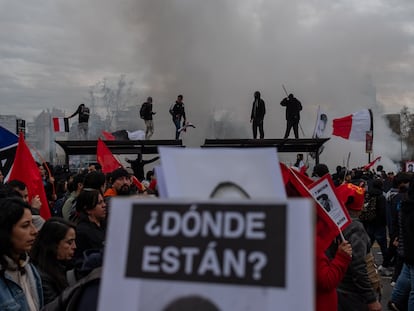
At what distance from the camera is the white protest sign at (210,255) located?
4.78ft

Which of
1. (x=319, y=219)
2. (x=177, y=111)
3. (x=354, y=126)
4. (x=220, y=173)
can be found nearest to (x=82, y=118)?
(x=177, y=111)

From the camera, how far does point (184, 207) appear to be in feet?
5.16

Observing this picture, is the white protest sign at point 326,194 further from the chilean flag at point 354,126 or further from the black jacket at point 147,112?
the black jacket at point 147,112

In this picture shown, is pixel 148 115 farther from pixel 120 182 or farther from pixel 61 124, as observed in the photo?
pixel 120 182

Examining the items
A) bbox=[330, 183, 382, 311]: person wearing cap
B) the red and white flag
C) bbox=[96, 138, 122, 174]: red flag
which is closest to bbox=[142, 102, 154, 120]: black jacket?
the red and white flag

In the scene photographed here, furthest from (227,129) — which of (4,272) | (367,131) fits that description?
(4,272)

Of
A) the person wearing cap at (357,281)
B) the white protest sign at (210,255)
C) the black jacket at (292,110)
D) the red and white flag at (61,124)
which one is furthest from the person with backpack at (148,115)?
the white protest sign at (210,255)

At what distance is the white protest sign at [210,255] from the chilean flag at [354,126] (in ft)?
49.9

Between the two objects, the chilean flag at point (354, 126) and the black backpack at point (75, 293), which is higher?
the chilean flag at point (354, 126)

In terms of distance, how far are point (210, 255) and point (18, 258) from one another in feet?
6.02

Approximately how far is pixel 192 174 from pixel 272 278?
Answer: 1.59ft

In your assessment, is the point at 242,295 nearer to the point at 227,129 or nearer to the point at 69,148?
the point at 69,148

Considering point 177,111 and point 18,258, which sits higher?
point 177,111

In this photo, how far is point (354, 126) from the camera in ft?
54.2
